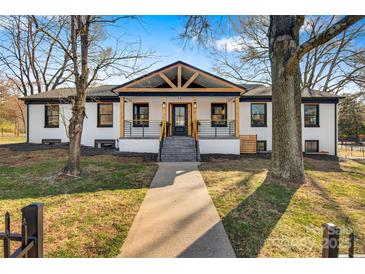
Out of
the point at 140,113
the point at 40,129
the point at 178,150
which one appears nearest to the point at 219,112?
the point at 178,150

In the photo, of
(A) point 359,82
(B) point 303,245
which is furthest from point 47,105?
(A) point 359,82

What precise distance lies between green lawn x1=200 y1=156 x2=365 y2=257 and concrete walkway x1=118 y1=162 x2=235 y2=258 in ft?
0.81

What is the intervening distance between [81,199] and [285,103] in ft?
20.6

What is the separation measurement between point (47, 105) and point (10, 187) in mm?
10482

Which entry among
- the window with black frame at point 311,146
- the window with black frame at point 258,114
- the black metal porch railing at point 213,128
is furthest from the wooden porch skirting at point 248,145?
the window with black frame at point 311,146

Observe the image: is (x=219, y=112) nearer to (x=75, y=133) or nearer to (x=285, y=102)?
(x=285, y=102)

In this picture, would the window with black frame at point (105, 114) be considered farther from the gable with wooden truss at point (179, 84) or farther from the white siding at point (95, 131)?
the gable with wooden truss at point (179, 84)

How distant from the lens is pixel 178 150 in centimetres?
1076

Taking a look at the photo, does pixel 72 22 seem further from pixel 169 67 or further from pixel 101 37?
pixel 169 67

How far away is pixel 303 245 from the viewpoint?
121 inches

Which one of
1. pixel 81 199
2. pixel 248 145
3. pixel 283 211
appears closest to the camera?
pixel 283 211

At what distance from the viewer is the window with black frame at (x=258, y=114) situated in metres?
14.2

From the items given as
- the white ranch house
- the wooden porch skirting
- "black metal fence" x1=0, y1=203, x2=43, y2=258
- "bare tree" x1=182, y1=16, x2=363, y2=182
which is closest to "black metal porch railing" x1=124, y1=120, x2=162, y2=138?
the white ranch house

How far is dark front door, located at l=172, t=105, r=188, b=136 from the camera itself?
14266 mm
